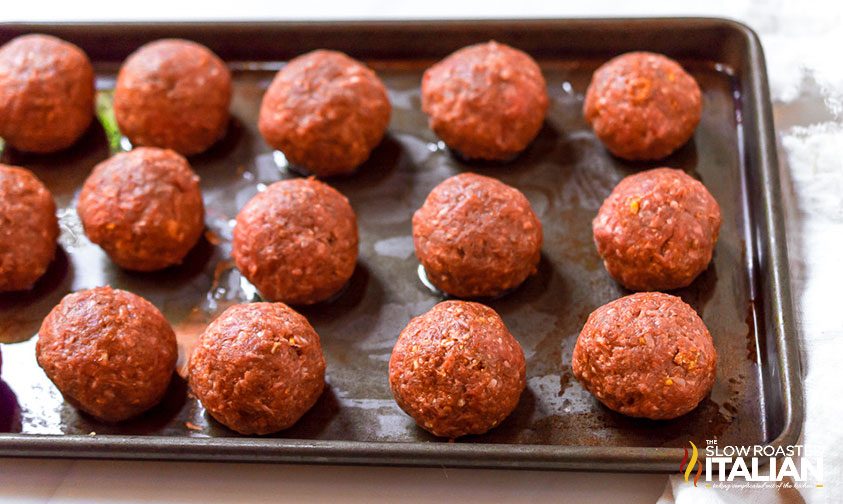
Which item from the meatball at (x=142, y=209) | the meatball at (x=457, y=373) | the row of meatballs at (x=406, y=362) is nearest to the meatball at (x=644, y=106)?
the row of meatballs at (x=406, y=362)

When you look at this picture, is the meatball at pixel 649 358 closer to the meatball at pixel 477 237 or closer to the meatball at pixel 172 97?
the meatball at pixel 477 237

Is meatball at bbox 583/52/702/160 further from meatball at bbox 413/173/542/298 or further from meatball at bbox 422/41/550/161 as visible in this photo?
meatball at bbox 413/173/542/298

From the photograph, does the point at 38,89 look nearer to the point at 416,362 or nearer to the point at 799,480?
the point at 416,362

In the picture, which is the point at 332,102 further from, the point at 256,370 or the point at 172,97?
the point at 256,370

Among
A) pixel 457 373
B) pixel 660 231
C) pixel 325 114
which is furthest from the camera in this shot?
pixel 325 114

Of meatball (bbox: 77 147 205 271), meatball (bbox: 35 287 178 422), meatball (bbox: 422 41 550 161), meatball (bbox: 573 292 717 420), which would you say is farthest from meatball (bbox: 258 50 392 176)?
meatball (bbox: 573 292 717 420)

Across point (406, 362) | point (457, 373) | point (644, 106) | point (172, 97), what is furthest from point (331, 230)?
point (644, 106)

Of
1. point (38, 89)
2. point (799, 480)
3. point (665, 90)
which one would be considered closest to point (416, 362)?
point (799, 480)
